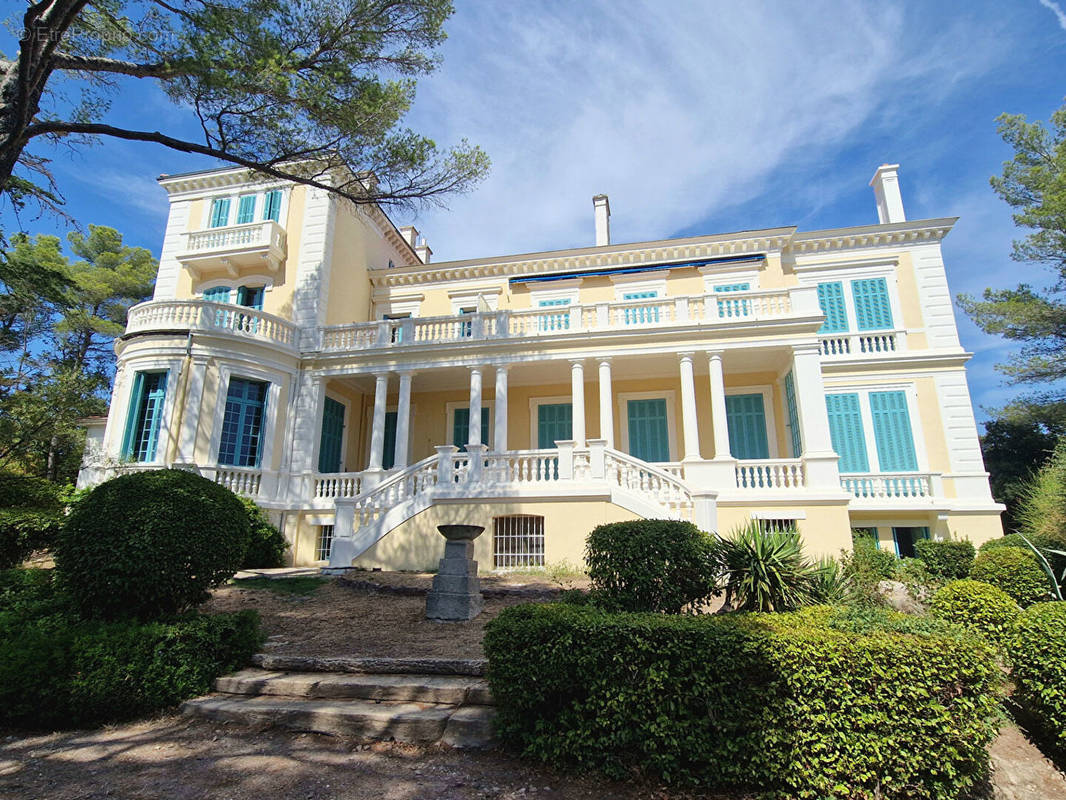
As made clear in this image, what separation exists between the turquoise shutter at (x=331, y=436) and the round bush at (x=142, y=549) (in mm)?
9608

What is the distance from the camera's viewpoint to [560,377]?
1661 centimetres

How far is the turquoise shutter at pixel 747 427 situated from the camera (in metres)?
15.5

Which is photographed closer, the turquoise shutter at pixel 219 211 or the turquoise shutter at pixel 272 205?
the turquoise shutter at pixel 272 205

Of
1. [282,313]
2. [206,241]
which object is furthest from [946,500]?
[206,241]

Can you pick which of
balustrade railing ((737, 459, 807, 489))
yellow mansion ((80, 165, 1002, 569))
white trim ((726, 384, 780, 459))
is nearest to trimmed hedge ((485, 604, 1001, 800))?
yellow mansion ((80, 165, 1002, 569))

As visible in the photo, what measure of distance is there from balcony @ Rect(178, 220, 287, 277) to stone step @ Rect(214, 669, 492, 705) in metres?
14.0

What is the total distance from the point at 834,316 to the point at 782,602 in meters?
13.7

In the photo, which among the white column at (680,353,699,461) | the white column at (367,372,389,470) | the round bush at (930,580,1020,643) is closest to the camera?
the round bush at (930,580,1020,643)

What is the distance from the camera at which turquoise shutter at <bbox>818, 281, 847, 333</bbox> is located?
17172mm

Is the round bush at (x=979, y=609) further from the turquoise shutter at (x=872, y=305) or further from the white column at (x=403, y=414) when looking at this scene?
the turquoise shutter at (x=872, y=305)

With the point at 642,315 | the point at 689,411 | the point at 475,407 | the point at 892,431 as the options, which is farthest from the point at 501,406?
the point at 892,431

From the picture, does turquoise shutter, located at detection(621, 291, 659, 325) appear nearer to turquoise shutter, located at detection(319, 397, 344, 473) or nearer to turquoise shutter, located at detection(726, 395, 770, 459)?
turquoise shutter, located at detection(726, 395, 770, 459)

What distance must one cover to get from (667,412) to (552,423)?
337cm

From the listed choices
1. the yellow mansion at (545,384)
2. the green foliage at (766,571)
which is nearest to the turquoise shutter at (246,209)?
the yellow mansion at (545,384)
